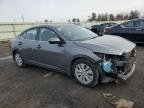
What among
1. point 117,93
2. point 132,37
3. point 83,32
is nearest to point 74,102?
point 117,93

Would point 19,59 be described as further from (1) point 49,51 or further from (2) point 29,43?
(1) point 49,51

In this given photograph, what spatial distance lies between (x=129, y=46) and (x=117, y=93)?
1.20 m

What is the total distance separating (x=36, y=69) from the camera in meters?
6.54

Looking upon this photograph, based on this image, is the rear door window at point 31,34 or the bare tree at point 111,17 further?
the bare tree at point 111,17

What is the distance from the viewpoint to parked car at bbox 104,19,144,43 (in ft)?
30.0

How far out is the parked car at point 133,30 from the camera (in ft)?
30.0

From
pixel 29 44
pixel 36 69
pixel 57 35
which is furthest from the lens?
pixel 36 69

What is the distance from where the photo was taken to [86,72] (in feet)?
14.8

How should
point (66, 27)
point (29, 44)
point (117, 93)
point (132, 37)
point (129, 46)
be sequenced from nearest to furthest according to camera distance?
point (117, 93)
point (129, 46)
point (66, 27)
point (29, 44)
point (132, 37)

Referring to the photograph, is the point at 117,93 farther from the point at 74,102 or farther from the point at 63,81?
the point at 63,81

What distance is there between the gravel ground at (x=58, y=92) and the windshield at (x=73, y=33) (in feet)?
3.83

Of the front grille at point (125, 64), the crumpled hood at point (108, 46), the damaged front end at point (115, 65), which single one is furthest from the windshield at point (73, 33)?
the front grille at point (125, 64)

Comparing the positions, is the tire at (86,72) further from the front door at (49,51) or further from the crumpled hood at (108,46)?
the front door at (49,51)

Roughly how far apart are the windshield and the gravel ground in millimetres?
1167
